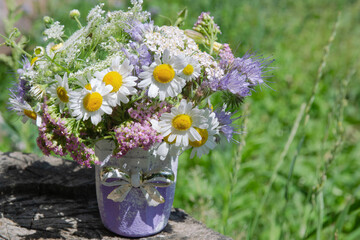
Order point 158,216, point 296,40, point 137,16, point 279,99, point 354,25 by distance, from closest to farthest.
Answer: point 137,16
point 158,216
point 279,99
point 296,40
point 354,25

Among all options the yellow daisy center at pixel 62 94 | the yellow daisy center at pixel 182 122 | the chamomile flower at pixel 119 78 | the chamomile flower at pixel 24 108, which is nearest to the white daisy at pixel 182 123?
the yellow daisy center at pixel 182 122

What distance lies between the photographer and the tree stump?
1.18m

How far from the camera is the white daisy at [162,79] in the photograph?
2.89ft

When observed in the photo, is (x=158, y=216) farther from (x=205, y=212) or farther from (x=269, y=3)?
(x=269, y=3)

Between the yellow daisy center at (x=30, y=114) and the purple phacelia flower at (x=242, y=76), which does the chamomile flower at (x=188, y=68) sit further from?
the yellow daisy center at (x=30, y=114)

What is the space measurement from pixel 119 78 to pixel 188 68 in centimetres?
17

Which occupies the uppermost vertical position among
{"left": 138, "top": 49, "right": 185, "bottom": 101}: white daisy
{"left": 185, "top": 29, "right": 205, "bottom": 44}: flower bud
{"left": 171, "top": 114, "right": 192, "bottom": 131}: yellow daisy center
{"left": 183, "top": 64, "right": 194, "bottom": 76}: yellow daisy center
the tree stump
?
{"left": 185, "top": 29, "right": 205, "bottom": 44}: flower bud

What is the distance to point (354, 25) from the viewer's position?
3.95 meters

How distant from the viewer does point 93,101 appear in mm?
863

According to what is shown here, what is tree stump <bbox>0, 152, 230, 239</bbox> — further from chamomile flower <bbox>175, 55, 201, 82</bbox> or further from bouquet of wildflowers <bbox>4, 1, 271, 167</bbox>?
chamomile flower <bbox>175, 55, 201, 82</bbox>

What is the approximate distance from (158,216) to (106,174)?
225mm

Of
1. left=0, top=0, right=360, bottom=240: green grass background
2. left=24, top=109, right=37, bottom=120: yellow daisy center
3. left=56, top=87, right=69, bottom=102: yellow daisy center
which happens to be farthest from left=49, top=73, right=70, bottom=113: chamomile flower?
left=0, top=0, right=360, bottom=240: green grass background

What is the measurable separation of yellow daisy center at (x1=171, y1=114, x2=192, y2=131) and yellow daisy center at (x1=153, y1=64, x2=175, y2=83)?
0.09m

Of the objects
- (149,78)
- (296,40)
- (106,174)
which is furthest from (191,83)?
(296,40)
